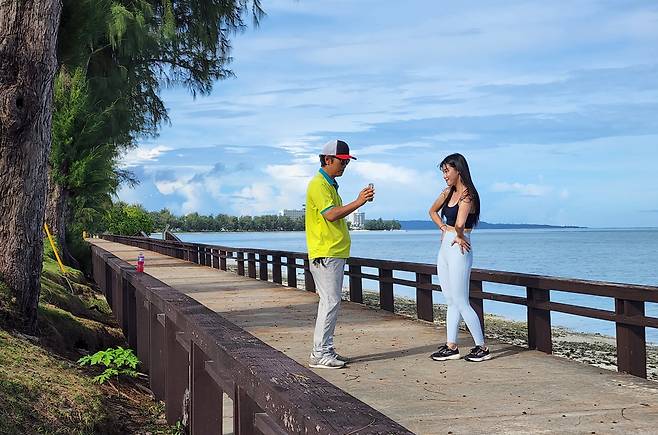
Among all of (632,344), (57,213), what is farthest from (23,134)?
(57,213)

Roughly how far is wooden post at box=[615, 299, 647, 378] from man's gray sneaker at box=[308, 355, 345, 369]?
9.25 feet

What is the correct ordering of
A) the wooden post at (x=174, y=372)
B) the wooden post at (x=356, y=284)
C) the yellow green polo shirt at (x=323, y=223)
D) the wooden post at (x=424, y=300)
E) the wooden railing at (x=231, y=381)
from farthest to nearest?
the wooden post at (x=356, y=284) < the wooden post at (x=424, y=300) < the yellow green polo shirt at (x=323, y=223) < the wooden post at (x=174, y=372) < the wooden railing at (x=231, y=381)

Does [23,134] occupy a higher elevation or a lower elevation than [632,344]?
higher

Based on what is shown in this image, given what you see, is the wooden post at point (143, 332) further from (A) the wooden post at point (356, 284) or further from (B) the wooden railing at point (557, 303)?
(A) the wooden post at point (356, 284)

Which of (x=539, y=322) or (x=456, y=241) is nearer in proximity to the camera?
(x=456, y=241)

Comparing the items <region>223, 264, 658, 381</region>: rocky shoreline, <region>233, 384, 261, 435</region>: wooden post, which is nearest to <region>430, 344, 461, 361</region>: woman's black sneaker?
<region>233, 384, 261, 435</region>: wooden post

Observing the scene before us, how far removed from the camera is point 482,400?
23.0 ft

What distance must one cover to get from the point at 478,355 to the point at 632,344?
1.56 meters

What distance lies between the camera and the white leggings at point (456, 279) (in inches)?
343

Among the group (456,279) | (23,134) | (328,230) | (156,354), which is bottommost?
(156,354)

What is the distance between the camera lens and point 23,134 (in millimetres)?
8703

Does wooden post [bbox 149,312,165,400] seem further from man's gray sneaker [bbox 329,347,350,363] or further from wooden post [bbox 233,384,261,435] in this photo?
wooden post [bbox 233,384,261,435]

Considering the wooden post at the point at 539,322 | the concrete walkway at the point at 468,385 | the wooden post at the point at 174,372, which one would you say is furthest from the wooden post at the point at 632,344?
the wooden post at the point at 174,372

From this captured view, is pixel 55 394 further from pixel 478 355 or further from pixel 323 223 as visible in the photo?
pixel 478 355
